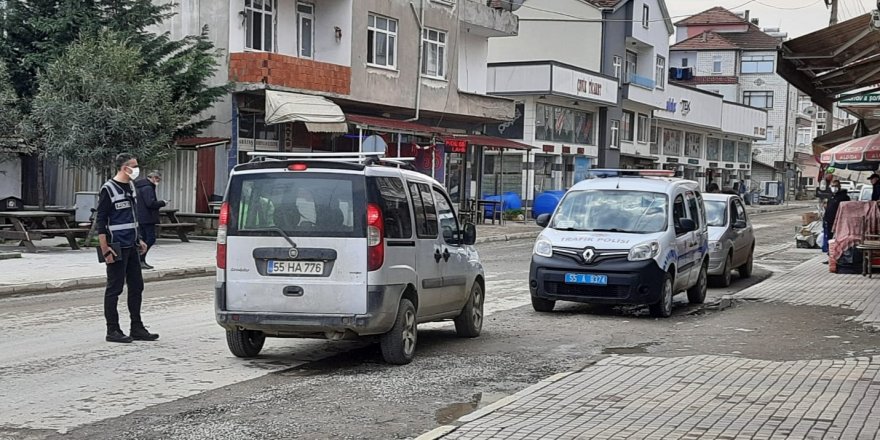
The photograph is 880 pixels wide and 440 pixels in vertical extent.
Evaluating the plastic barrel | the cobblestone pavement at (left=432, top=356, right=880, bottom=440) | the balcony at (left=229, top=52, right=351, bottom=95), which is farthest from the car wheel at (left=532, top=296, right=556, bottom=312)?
the plastic barrel

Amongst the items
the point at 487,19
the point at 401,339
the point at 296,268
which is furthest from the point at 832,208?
the point at 296,268

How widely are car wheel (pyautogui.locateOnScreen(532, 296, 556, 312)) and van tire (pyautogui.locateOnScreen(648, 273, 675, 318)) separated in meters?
1.29

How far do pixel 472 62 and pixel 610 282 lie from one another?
2801cm

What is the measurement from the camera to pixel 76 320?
40.5 feet

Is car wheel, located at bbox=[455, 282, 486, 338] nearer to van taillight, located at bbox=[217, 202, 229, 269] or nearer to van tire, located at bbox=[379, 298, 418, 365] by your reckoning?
van tire, located at bbox=[379, 298, 418, 365]

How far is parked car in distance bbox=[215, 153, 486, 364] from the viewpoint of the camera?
9.16 metres

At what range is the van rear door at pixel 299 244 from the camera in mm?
9156

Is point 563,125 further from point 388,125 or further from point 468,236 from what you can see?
point 468,236

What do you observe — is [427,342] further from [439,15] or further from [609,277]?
[439,15]

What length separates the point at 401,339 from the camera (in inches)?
377

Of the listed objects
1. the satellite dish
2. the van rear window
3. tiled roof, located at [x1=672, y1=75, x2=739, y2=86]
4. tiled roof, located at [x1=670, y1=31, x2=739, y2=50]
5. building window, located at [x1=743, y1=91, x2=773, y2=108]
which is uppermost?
tiled roof, located at [x1=670, y1=31, x2=739, y2=50]

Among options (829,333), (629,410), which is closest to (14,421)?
(629,410)

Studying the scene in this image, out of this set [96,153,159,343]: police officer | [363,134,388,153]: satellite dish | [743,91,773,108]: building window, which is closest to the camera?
[96,153,159,343]: police officer

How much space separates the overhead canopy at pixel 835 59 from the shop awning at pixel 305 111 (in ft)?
43.6
